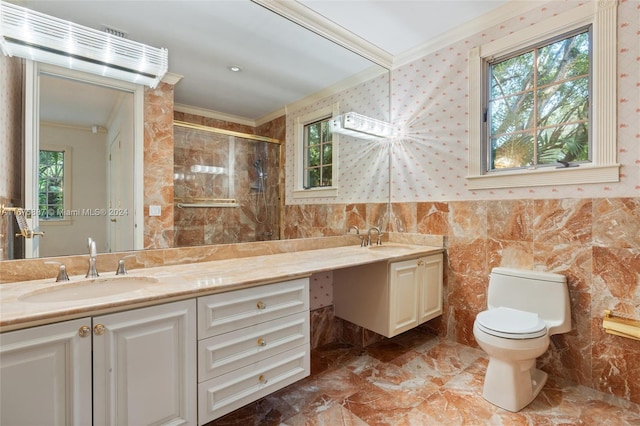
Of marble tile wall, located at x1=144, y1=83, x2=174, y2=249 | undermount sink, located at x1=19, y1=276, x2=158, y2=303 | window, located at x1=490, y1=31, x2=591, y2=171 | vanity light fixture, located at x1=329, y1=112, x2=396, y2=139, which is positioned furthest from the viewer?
vanity light fixture, located at x1=329, y1=112, x2=396, y2=139

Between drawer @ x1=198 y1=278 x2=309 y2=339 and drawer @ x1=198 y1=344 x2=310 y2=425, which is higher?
drawer @ x1=198 y1=278 x2=309 y2=339

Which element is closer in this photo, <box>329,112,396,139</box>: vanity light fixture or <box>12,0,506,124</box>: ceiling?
<box>12,0,506,124</box>: ceiling

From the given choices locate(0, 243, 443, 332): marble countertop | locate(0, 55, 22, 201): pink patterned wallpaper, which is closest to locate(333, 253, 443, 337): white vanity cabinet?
locate(0, 243, 443, 332): marble countertop

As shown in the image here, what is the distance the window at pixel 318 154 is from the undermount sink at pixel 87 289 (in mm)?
1369

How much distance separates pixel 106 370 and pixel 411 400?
159 centimetres

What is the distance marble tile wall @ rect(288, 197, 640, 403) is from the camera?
1.76 m

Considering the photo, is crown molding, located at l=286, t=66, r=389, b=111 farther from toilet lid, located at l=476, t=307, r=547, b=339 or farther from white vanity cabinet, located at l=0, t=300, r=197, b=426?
toilet lid, located at l=476, t=307, r=547, b=339

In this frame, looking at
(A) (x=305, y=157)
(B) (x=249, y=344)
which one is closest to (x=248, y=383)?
(B) (x=249, y=344)

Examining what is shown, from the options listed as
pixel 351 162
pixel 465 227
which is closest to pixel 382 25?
pixel 351 162

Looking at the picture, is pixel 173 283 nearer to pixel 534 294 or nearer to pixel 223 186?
pixel 223 186

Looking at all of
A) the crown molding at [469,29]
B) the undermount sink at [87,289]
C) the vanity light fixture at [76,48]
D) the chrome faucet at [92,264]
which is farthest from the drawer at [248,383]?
the crown molding at [469,29]

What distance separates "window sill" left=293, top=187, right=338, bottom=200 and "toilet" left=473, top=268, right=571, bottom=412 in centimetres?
141

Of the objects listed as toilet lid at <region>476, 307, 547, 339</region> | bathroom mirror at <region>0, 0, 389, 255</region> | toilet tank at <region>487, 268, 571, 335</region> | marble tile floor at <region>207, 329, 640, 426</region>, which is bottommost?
marble tile floor at <region>207, 329, 640, 426</region>

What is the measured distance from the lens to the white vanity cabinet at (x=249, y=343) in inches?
51.8
